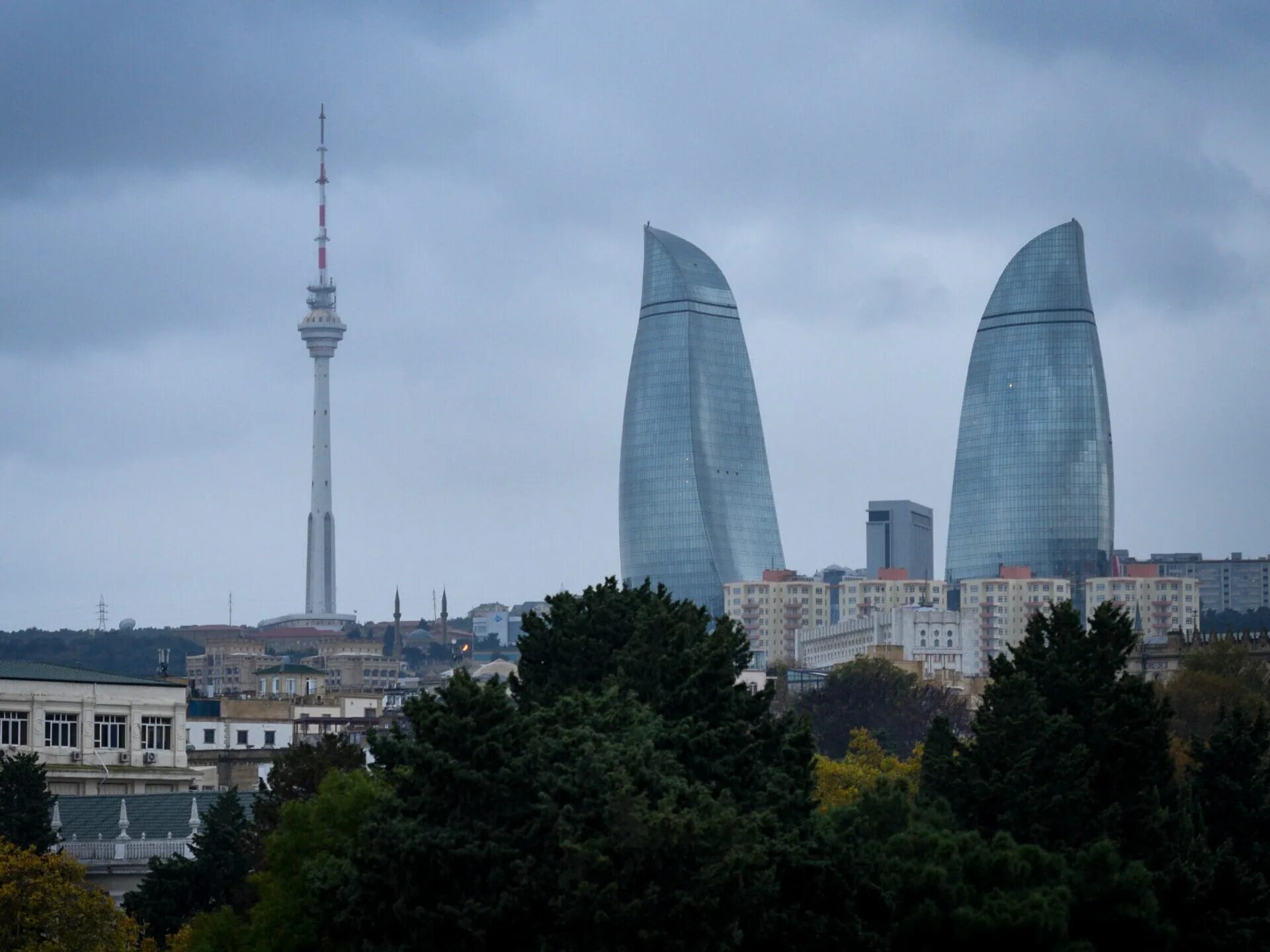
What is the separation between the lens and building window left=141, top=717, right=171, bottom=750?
110 m

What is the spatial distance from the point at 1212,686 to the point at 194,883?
95521mm

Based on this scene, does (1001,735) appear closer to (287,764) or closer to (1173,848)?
(1173,848)

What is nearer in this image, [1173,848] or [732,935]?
[732,935]

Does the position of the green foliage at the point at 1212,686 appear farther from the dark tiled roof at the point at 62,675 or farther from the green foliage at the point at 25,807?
the green foliage at the point at 25,807

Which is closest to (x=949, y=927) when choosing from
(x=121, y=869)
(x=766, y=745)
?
(x=766, y=745)

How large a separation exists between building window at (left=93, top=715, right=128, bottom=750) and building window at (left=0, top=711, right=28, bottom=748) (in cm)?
304

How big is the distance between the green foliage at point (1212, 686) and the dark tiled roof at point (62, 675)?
5281 centimetres

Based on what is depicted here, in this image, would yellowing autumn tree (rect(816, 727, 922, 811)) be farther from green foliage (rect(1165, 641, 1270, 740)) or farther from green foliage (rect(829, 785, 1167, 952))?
green foliage (rect(829, 785, 1167, 952))

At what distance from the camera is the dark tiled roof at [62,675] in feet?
349

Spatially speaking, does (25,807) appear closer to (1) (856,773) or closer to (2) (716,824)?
(2) (716,824)

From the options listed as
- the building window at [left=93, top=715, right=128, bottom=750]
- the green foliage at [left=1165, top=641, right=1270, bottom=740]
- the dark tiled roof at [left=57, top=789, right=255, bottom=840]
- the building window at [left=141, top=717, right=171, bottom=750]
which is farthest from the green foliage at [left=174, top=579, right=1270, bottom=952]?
the green foliage at [left=1165, top=641, right=1270, bottom=740]

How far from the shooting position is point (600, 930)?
55.8 meters

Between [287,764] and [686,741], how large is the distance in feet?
61.0

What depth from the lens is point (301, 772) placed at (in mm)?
79750
